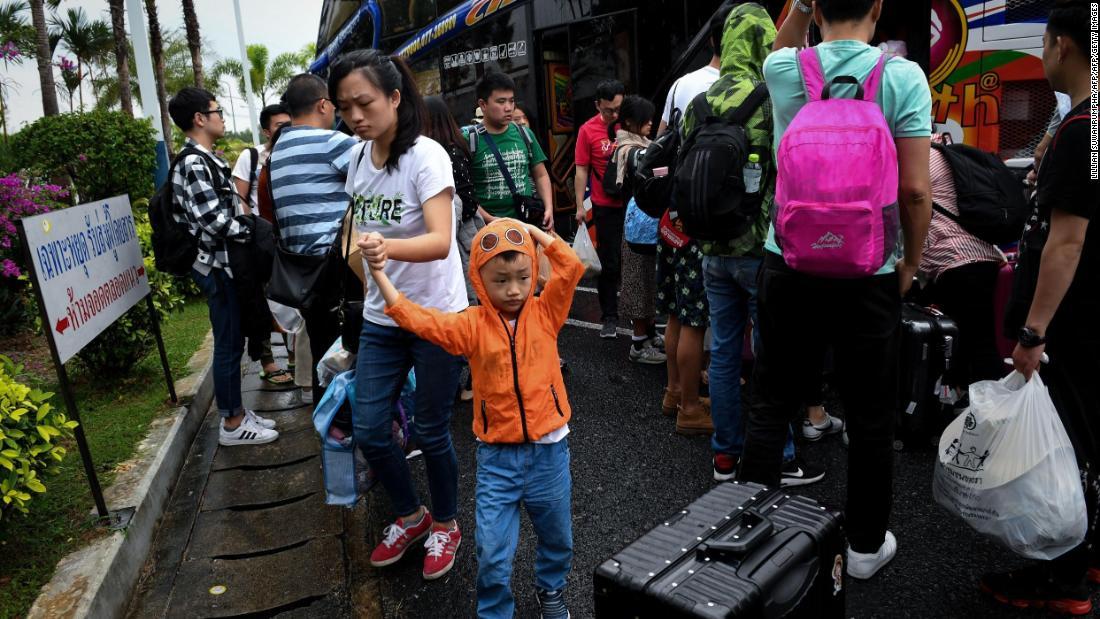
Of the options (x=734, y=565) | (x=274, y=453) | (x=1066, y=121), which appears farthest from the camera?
(x=274, y=453)

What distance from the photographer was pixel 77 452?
434cm

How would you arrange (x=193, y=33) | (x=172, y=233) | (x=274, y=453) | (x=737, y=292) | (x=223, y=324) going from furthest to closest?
(x=193, y=33), (x=274, y=453), (x=223, y=324), (x=172, y=233), (x=737, y=292)

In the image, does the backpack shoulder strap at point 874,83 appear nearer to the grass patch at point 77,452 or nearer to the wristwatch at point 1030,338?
the wristwatch at point 1030,338

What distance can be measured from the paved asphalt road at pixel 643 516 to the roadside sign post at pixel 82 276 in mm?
1444

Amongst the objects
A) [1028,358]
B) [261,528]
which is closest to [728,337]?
[1028,358]

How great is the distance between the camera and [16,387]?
3119mm

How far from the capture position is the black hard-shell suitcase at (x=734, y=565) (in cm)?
177

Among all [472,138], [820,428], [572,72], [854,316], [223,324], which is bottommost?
[820,428]

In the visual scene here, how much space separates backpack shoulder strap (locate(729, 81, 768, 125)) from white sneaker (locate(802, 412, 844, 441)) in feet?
5.71

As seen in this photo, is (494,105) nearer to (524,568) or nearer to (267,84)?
(524,568)

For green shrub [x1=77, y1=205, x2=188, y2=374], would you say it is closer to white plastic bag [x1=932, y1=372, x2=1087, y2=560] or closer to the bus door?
the bus door

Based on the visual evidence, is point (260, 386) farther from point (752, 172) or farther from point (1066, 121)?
point (1066, 121)

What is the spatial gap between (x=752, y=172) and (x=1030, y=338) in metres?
1.11

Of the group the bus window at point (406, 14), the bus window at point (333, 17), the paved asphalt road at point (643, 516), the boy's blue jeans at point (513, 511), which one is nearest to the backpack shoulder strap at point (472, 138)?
the paved asphalt road at point (643, 516)
